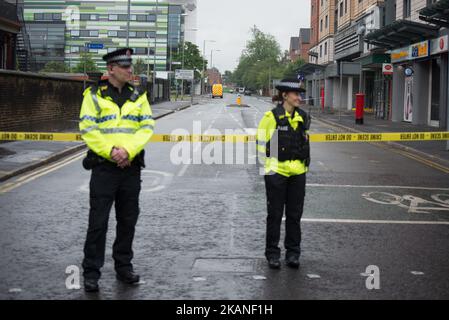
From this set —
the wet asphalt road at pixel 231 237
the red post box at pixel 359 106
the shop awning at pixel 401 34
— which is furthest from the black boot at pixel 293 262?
the red post box at pixel 359 106

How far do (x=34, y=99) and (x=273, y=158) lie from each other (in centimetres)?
2043

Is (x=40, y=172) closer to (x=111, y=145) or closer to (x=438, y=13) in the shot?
(x=111, y=145)

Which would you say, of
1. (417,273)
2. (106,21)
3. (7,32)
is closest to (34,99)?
(7,32)

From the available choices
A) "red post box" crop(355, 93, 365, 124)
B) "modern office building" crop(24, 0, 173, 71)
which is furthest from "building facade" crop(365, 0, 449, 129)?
"modern office building" crop(24, 0, 173, 71)

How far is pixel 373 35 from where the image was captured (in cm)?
3312

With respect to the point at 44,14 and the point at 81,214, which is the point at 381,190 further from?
the point at 44,14

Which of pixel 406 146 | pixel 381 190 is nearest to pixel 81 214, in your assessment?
pixel 381 190

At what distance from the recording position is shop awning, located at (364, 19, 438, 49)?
1127 inches

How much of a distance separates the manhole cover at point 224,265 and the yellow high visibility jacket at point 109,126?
142cm

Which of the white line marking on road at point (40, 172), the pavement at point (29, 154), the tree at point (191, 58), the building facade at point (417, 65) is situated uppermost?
the tree at point (191, 58)

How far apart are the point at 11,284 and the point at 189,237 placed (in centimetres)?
254

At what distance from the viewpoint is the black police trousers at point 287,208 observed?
6.61 metres

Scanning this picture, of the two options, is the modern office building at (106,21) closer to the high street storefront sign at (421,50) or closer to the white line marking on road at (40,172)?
the high street storefront sign at (421,50)

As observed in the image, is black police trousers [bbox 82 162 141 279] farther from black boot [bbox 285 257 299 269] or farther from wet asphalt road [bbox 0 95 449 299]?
black boot [bbox 285 257 299 269]
